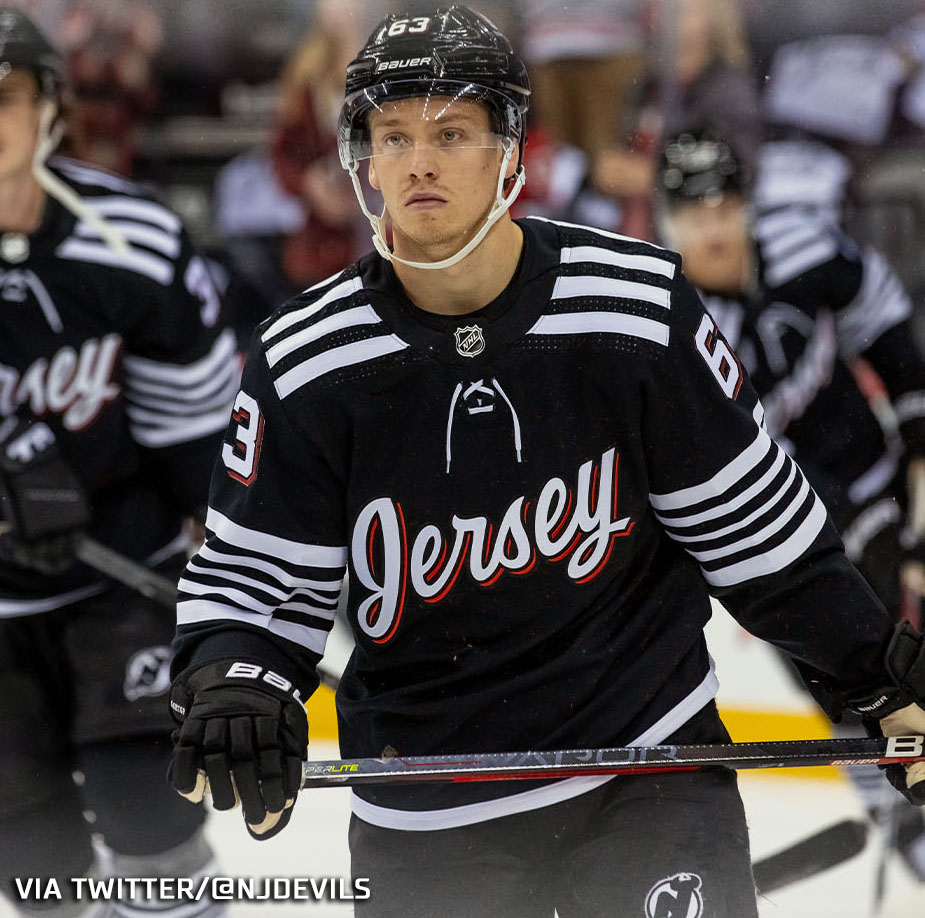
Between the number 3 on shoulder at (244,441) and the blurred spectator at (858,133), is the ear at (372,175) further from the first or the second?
the blurred spectator at (858,133)

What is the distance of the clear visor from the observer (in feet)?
5.48

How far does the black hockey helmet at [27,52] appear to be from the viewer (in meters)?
2.58

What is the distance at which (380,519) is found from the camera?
1686 millimetres

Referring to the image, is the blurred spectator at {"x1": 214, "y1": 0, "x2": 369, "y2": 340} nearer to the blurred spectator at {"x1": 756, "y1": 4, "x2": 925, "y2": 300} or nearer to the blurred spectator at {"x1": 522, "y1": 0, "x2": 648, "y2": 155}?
the blurred spectator at {"x1": 522, "y1": 0, "x2": 648, "y2": 155}

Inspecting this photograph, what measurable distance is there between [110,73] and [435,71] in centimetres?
327

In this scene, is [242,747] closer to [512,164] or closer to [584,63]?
[512,164]

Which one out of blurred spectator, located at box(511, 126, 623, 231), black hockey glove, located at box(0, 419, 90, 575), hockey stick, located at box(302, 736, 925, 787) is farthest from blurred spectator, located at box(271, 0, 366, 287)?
hockey stick, located at box(302, 736, 925, 787)

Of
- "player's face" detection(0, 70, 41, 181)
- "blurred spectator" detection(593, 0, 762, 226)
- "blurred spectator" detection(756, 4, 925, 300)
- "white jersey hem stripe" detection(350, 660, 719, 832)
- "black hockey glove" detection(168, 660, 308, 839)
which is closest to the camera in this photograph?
"black hockey glove" detection(168, 660, 308, 839)

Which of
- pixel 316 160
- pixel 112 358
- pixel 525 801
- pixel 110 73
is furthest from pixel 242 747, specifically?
pixel 110 73

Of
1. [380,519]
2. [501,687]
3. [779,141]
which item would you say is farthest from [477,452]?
[779,141]

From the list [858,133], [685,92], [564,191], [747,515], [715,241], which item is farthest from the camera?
[858,133]

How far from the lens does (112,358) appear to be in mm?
2561

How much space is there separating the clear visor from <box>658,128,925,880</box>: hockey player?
1779 millimetres

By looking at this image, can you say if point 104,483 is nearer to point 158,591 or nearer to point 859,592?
point 158,591
